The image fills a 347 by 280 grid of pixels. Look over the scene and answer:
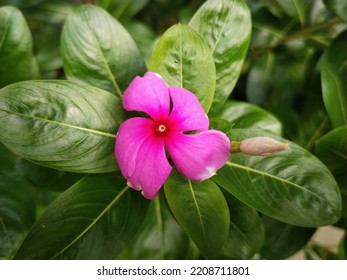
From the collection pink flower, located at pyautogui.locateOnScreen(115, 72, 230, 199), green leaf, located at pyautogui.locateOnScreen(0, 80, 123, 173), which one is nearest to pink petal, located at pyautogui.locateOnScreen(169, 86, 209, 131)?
pink flower, located at pyautogui.locateOnScreen(115, 72, 230, 199)

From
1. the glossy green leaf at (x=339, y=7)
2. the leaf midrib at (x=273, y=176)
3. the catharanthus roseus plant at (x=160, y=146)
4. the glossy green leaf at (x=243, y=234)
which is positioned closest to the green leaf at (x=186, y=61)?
the catharanthus roseus plant at (x=160, y=146)

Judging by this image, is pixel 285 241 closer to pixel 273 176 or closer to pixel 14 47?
pixel 273 176

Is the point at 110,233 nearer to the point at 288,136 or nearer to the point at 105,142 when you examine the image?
the point at 105,142

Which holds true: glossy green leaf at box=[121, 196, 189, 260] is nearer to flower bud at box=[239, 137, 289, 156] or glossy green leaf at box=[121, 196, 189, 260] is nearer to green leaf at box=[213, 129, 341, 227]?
green leaf at box=[213, 129, 341, 227]

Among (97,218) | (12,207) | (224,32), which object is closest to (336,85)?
(224,32)

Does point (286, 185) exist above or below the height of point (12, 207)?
above
